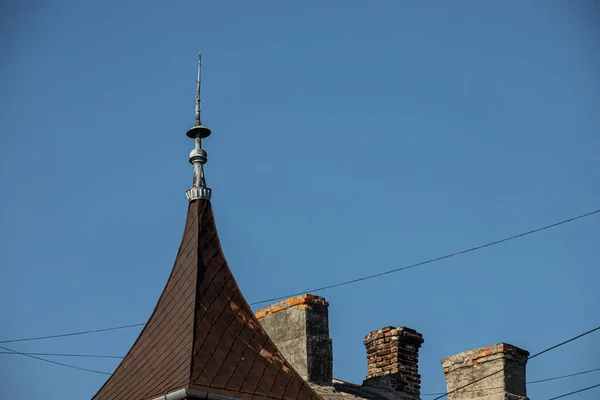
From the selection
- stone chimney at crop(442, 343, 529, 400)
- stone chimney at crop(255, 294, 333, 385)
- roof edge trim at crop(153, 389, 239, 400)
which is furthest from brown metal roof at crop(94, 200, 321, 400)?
stone chimney at crop(442, 343, 529, 400)

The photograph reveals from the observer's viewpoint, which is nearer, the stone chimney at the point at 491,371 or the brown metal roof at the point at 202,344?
the brown metal roof at the point at 202,344

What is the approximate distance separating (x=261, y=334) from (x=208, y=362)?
1.24 m

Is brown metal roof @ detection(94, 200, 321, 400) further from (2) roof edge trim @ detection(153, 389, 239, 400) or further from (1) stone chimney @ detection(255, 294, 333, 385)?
(1) stone chimney @ detection(255, 294, 333, 385)

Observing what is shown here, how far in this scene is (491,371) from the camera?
2138 cm

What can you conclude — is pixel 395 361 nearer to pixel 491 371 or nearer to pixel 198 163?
pixel 491 371

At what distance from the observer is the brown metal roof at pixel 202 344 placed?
17.8 m

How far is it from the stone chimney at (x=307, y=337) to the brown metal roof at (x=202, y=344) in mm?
1649

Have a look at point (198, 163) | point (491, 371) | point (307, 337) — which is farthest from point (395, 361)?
point (198, 163)

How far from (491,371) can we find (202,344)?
5.19m

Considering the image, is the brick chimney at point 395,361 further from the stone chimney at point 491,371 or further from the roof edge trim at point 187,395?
the roof edge trim at point 187,395

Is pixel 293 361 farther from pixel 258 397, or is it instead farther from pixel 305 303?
pixel 258 397

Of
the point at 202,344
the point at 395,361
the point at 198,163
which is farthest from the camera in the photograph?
the point at 395,361

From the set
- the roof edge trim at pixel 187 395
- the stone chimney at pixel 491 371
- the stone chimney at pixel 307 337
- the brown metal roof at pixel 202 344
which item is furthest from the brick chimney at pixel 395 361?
the roof edge trim at pixel 187 395

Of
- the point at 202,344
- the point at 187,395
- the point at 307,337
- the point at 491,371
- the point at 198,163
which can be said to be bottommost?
the point at 187,395
